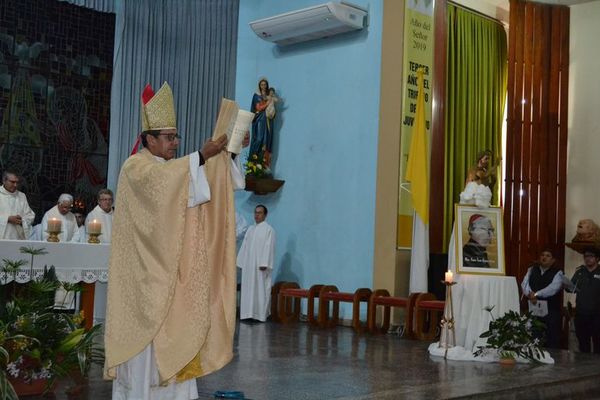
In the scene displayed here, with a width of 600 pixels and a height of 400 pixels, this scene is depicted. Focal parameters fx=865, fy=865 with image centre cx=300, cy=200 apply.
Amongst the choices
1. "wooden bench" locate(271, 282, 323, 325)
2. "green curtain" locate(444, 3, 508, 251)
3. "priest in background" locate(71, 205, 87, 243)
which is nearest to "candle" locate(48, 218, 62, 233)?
"priest in background" locate(71, 205, 87, 243)

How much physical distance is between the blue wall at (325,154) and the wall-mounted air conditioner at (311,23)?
7.1 inches

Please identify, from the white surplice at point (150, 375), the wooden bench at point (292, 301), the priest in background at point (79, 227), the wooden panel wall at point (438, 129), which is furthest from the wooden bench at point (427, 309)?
the white surplice at point (150, 375)

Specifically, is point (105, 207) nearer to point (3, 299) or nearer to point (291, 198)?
point (291, 198)

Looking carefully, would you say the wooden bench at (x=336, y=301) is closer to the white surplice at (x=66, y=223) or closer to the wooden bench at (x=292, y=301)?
the wooden bench at (x=292, y=301)

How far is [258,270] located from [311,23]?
10.9 feet

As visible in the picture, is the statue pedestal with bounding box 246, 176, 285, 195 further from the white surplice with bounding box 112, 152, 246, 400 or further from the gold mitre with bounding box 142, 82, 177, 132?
the white surplice with bounding box 112, 152, 246, 400

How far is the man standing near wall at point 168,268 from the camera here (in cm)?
437

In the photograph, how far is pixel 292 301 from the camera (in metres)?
11.7

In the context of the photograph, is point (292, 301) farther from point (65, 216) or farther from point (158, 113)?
point (158, 113)

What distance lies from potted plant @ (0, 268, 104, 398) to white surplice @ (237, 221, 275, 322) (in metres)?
6.06

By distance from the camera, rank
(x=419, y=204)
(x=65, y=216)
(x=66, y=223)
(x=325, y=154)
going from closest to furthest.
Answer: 1. (x=66, y=223)
2. (x=65, y=216)
3. (x=419, y=204)
4. (x=325, y=154)

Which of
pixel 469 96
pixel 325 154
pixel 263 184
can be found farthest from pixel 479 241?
pixel 469 96

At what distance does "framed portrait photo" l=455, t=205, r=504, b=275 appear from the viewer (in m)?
8.27

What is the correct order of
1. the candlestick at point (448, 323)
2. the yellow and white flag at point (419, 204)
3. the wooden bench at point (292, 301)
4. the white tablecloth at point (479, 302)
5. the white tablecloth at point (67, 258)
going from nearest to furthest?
→ the white tablecloth at point (67, 258) → the candlestick at point (448, 323) → the white tablecloth at point (479, 302) → the yellow and white flag at point (419, 204) → the wooden bench at point (292, 301)
